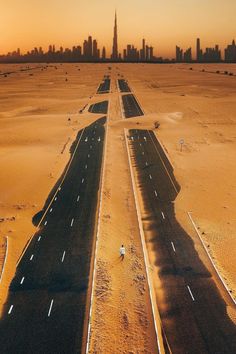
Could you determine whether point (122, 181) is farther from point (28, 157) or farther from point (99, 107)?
point (99, 107)

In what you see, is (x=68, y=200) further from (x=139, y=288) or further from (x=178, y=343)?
(x=178, y=343)

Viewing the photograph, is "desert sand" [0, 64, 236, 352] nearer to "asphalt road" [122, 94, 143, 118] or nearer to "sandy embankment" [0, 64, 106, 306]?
"sandy embankment" [0, 64, 106, 306]

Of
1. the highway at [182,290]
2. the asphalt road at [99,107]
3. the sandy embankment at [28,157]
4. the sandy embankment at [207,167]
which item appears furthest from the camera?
the asphalt road at [99,107]

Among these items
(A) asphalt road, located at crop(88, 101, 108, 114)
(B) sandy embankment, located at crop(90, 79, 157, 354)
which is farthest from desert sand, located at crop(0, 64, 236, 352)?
(A) asphalt road, located at crop(88, 101, 108, 114)

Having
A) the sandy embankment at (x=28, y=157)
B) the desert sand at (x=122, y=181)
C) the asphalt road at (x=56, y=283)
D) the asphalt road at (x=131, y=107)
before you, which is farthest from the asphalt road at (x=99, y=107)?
the asphalt road at (x=56, y=283)

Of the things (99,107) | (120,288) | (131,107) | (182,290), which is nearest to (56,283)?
(120,288)

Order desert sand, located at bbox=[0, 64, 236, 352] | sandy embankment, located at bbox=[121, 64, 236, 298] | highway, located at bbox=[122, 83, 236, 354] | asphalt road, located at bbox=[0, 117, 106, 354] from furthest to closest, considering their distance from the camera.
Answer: sandy embankment, located at bbox=[121, 64, 236, 298]
desert sand, located at bbox=[0, 64, 236, 352]
asphalt road, located at bbox=[0, 117, 106, 354]
highway, located at bbox=[122, 83, 236, 354]

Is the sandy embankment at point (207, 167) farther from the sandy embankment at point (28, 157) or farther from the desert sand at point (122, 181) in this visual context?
the sandy embankment at point (28, 157)

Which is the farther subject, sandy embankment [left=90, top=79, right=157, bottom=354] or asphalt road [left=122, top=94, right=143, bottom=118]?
asphalt road [left=122, top=94, right=143, bottom=118]
